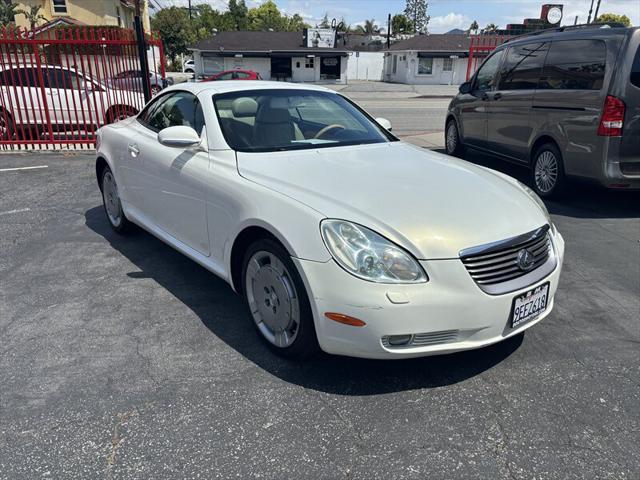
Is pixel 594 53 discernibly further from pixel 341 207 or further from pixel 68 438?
pixel 68 438

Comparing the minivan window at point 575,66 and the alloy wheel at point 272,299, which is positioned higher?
the minivan window at point 575,66

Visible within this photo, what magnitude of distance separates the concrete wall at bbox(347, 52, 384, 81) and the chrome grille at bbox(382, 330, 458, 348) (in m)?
57.4

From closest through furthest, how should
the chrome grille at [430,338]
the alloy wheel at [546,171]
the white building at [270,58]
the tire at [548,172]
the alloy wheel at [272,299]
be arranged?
the chrome grille at [430,338] < the alloy wheel at [272,299] < the tire at [548,172] < the alloy wheel at [546,171] < the white building at [270,58]

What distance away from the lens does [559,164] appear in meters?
6.24

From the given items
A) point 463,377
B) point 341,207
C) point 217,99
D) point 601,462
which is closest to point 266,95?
point 217,99

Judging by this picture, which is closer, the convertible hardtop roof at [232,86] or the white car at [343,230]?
the white car at [343,230]

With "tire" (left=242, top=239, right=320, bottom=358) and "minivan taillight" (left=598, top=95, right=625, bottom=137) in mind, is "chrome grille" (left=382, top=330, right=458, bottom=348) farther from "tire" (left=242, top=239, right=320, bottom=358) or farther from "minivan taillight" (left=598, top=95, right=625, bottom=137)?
"minivan taillight" (left=598, top=95, right=625, bottom=137)

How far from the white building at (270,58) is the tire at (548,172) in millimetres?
42643

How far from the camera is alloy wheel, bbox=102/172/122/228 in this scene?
4.93 meters

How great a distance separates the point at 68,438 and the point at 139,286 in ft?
5.81

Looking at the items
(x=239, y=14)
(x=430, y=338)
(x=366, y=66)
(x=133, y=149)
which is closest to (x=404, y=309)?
(x=430, y=338)

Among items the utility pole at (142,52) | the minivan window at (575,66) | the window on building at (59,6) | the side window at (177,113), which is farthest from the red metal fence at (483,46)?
the window on building at (59,6)

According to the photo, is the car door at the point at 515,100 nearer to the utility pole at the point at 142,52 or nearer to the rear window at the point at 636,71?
the rear window at the point at 636,71

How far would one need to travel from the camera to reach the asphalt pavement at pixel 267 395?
225cm
